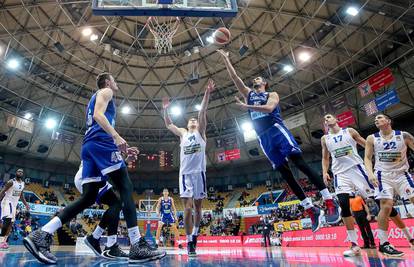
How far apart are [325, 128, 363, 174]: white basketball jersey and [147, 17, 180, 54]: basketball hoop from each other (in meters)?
11.7

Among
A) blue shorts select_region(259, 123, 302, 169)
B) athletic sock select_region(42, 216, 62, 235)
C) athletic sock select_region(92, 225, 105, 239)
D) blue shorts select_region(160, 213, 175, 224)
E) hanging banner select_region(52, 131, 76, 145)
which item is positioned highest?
hanging banner select_region(52, 131, 76, 145)

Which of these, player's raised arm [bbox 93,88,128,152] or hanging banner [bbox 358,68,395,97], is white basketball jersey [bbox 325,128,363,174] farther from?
hanging banner [bbox 358,68,395,97]

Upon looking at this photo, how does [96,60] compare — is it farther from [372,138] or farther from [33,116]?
[372,138]

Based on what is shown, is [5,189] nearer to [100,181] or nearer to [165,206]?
[165,206]

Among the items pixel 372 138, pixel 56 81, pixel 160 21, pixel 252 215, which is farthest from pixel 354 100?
pixel 56 81

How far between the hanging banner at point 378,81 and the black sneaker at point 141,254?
1794cm

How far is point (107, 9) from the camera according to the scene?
6.42 meters

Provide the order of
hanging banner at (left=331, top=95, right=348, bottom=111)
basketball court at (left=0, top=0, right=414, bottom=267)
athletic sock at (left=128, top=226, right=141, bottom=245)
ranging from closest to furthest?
1. athletic sock at (left=128, top=226, right=141, bottom=245)
2. basketball court at (left=0, top=0, right=414, bottom=267)
3. hanging banner at (left=331, top=95, right=348, bottom=111)

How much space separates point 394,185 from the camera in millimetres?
4816

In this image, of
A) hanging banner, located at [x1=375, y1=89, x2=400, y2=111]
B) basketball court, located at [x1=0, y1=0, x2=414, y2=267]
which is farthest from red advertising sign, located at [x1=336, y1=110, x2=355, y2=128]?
hanging banner, located at [x1=375, y1=89, x2=400, y2=111]

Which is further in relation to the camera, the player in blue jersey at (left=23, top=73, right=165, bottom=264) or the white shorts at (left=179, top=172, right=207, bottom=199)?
the white shorts at (left=179, top=172, right=207, bottom=199)

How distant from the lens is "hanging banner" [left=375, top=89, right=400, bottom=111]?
16438mm

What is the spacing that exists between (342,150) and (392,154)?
788 mm

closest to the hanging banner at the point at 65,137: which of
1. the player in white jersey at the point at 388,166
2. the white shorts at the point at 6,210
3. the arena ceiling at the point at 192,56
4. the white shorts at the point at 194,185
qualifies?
the arena ceiling at the point at 192,56
